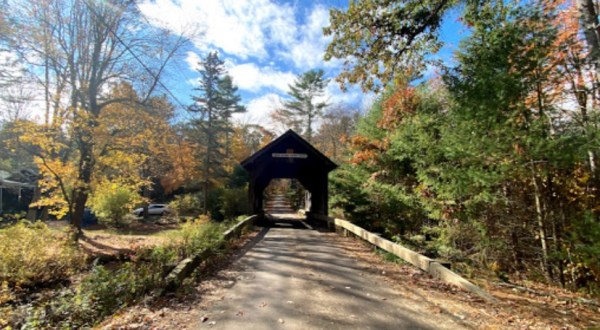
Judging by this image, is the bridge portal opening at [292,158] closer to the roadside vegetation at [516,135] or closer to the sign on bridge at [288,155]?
the sign on bridge at [288,155]

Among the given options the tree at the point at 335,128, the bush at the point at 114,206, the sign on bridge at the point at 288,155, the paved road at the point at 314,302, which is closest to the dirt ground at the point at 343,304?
the paved road at the point at 314,302

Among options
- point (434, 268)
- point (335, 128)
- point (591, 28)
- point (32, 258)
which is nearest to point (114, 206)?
point (32, 258)

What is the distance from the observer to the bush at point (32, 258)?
579 centimetres

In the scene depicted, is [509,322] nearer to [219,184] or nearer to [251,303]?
[251,303]

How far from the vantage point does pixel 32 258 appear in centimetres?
618

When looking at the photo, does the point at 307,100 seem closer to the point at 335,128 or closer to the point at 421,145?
the point at 335,128

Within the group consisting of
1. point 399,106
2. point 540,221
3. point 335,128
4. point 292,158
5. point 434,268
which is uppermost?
point 335,128

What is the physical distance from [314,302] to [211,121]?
24.9 meters

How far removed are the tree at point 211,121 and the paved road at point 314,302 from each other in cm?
1927

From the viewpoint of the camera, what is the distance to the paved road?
335 centimetres

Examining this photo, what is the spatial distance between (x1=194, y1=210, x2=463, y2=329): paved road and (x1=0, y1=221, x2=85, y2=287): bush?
13.6 ft

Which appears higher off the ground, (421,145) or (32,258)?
(421,145)

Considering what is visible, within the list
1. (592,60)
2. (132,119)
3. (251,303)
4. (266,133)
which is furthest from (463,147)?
(266,133)

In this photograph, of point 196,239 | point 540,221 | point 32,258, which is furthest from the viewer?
point 196,239
